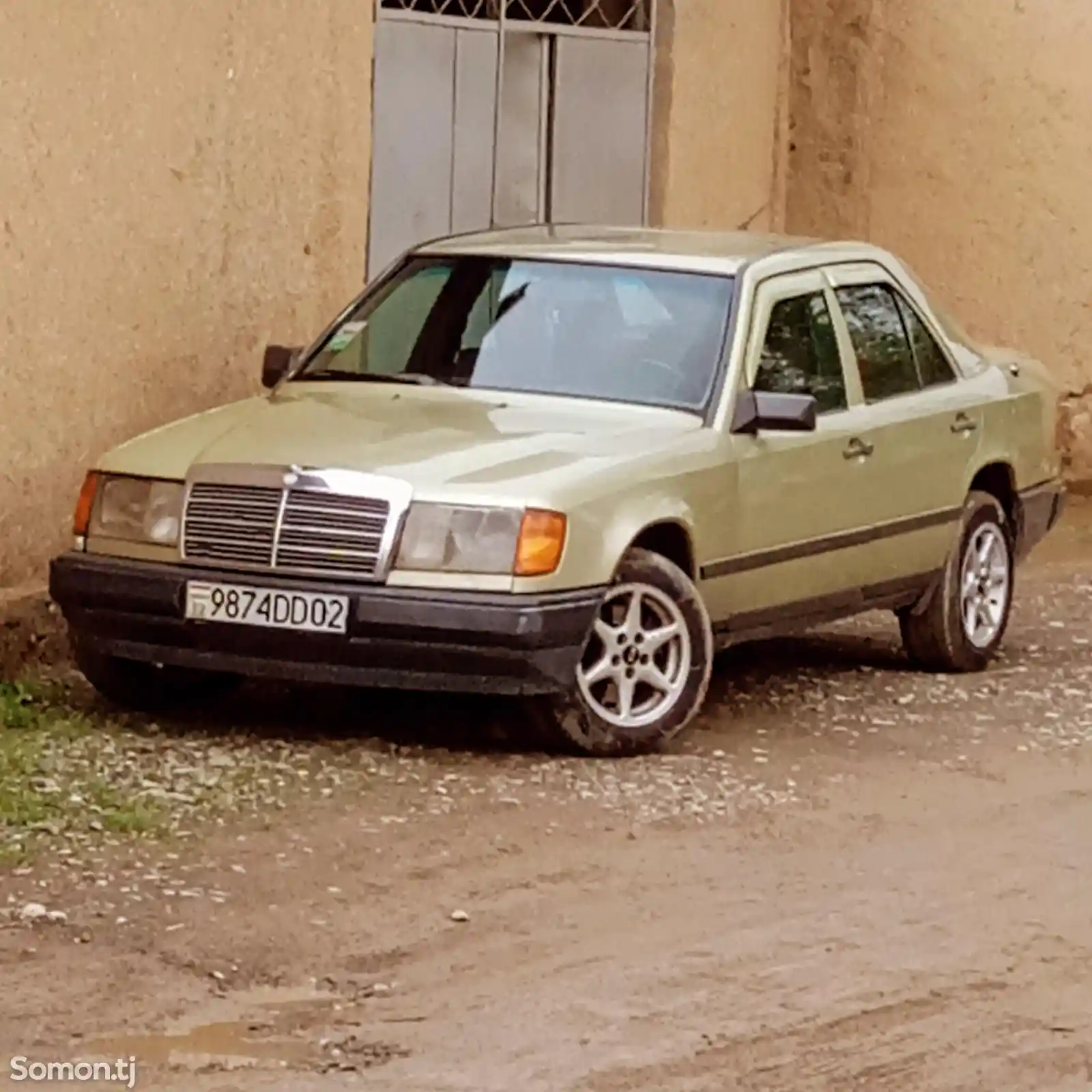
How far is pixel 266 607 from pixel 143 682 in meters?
0.90

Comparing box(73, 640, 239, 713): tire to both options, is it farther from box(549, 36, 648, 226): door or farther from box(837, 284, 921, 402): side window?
box(549, 36, 648, 226): door

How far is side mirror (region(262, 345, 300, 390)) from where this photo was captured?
947 centimetres

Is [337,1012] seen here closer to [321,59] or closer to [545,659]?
[545,659]

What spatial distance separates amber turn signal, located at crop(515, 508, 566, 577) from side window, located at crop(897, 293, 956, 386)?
2.59 m

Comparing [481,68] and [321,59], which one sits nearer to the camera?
[321,59]

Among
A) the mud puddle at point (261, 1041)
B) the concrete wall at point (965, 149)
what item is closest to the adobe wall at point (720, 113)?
the concrete wall at point (965, 149)

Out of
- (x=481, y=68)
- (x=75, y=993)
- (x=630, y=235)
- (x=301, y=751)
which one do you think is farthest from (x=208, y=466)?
(x=481, y=68)

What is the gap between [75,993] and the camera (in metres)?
5.80

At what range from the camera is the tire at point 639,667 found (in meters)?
8.33

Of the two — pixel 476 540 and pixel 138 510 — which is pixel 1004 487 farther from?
pixel 138 510

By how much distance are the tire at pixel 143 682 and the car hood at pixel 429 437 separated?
647 millimetres

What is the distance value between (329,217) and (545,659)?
3931mm

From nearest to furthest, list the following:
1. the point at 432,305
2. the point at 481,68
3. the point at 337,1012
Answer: the point at 337,1012 < the point at 432,305 < the point at 481,68

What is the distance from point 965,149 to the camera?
15.8 meters
